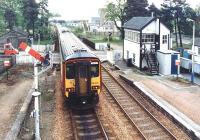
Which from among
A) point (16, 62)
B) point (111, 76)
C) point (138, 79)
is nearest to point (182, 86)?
point (138, 79)

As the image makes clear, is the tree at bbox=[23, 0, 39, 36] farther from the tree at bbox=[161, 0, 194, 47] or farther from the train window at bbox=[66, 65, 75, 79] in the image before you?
the train window at bbox=[66, 65, 75, 79]

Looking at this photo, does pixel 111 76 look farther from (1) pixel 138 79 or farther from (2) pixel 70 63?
(2) pixel 70 63

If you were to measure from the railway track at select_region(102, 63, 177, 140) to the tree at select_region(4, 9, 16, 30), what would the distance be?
51.1 m

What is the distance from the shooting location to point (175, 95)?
23438mm

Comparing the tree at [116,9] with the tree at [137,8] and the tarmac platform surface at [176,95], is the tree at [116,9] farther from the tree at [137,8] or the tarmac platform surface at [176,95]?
the tarmac platform surface at [176,95]

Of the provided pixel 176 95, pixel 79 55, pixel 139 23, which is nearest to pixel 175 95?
pixel 176 95

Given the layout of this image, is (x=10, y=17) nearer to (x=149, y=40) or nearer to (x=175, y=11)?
(x=175, y=11)

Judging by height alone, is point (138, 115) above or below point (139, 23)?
below

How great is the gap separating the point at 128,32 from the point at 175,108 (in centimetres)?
2037

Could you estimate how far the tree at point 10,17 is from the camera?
7336cm

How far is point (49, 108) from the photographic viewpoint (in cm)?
2091

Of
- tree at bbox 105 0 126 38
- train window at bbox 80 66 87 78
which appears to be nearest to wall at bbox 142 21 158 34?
train window at bbox 80 66 87 78

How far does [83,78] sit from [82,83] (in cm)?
29

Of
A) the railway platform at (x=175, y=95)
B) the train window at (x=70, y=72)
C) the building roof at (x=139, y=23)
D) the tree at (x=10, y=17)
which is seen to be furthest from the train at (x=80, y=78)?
the tree at (x=10, y=17)
